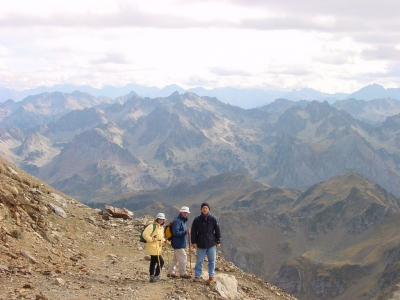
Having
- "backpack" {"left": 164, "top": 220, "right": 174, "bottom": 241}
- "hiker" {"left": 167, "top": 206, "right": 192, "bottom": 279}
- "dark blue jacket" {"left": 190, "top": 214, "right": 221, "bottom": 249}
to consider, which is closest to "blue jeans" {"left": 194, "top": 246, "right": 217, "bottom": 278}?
"dark blue jacket" {"left": 190, "top": 214, "right": 221, "bottom": 249}

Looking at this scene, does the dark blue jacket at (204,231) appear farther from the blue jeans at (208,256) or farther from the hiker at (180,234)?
the hiker at (180,234)

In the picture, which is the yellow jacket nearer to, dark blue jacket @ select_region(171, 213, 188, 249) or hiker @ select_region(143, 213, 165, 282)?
hiker @ select_region(143, 213, 165, 282)

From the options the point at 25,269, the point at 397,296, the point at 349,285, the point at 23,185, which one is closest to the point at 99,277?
the point at 25,269

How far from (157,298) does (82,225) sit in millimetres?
16119

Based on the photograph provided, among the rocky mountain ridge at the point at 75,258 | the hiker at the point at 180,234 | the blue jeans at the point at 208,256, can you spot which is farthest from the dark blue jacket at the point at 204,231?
the rocky mountain ridge at the point at 75,258

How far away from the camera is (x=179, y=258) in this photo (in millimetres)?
24875

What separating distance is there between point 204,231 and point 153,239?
2.77 m

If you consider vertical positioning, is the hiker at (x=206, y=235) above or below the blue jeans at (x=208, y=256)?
above

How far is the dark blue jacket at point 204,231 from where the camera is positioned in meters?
24.3

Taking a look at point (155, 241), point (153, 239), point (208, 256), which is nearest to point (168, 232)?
point (155, 241)

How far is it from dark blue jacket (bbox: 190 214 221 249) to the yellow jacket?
177cm

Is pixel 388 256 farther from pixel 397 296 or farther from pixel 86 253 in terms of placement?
pixel 86 253

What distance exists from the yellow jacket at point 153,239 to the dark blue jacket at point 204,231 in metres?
1.77

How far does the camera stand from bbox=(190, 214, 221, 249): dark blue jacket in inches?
958
